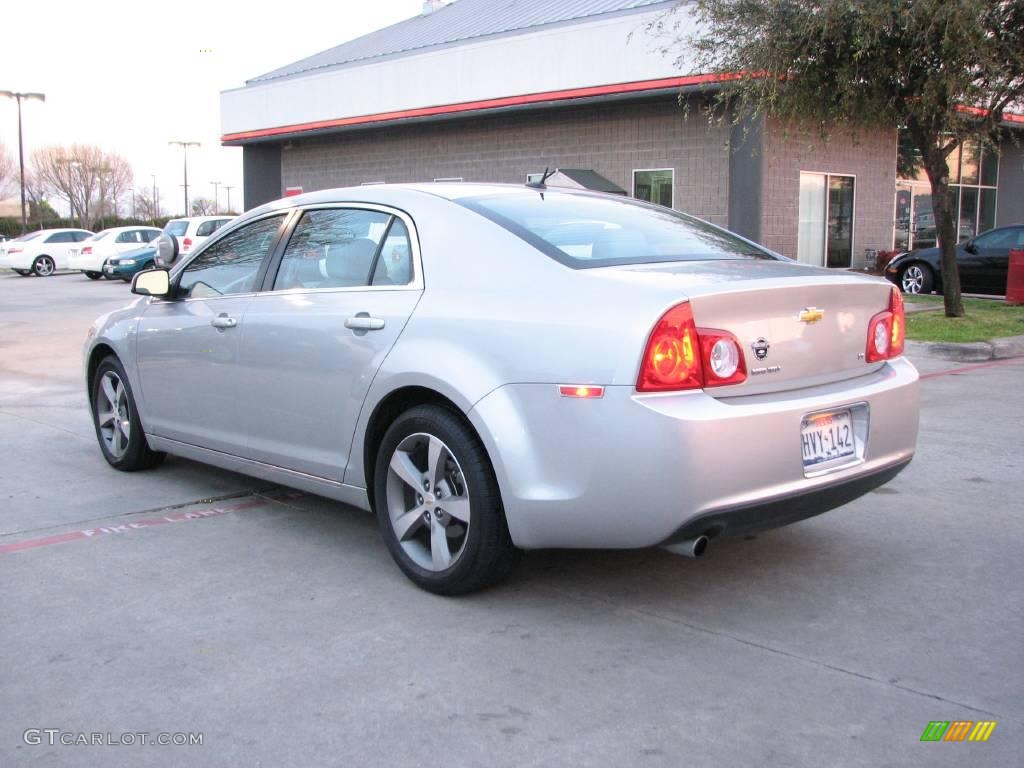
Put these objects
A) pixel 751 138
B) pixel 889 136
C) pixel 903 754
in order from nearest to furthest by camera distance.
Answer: pixel 903 754 < pixel 751 138 < pixel 889 136

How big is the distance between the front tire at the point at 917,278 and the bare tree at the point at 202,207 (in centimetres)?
8994

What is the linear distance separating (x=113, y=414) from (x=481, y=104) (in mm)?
19364

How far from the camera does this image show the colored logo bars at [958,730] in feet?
9.67

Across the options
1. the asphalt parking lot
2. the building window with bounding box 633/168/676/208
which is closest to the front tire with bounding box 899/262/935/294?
the building window with bounding box 633/168/676/208

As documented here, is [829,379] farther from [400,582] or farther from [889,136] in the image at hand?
[889,136]

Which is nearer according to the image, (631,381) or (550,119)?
(631,381)

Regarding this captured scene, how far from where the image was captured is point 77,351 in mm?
12664

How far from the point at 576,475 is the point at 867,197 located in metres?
22.5

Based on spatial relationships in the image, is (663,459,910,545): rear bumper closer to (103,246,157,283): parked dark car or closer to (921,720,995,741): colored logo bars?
(921,720,995,741): colored logo bars

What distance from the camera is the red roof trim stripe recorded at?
21.0 meters

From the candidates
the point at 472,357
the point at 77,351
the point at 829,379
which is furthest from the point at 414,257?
the point at 77,351

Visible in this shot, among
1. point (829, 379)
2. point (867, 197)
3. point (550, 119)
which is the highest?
point (550, 119)

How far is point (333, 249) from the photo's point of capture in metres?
4.78

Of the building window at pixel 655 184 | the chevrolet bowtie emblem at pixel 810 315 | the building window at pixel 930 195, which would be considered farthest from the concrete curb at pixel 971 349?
the building window at pixel 930 195
